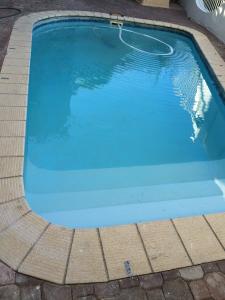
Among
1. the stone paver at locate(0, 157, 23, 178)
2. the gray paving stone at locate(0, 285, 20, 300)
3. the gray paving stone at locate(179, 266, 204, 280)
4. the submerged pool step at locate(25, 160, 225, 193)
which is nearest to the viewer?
the gray paving stone at locate(0, 285, 20, 300)

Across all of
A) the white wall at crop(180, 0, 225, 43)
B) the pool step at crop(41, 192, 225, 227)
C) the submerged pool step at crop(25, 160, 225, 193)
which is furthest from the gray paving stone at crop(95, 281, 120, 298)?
the white wall at crop(180, 0, 225, 43)

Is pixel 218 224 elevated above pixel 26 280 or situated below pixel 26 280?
above

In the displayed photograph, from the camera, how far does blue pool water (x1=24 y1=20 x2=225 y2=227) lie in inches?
130

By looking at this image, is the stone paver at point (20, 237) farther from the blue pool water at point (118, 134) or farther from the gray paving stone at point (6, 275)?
the blue pool water at point (118, 134)

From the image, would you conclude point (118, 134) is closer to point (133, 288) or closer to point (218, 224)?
point (218, 224)

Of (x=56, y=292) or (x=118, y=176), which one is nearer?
(x=56, y=292)

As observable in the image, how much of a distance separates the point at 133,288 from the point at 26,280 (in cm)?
79

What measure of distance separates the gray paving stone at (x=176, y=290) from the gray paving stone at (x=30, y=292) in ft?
3.05

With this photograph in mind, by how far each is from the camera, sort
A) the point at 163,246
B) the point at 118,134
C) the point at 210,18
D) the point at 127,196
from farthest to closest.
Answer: the point at 210,18
the point at 118,134
the point at 127,196
the point at 163,246

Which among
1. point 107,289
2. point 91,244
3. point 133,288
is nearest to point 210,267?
point 133,288

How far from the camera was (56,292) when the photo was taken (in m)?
2.10

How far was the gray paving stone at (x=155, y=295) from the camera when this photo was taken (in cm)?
216

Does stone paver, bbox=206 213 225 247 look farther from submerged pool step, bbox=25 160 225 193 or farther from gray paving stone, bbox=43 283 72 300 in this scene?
gray paving stone, bbox=43 283 72 300

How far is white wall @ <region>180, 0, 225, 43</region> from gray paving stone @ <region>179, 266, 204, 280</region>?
6.53m
